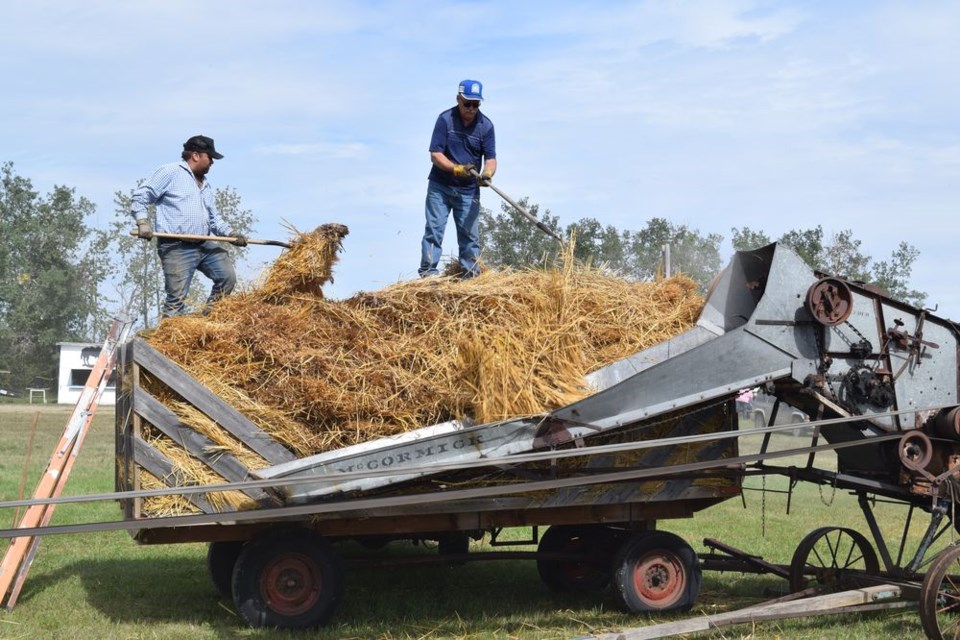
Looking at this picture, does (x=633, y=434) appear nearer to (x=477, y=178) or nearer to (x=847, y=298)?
(x=847, y=298)

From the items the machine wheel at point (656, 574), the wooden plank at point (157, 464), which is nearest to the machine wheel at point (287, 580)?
the wooden plank at point (157, 464)

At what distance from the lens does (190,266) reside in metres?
8.15

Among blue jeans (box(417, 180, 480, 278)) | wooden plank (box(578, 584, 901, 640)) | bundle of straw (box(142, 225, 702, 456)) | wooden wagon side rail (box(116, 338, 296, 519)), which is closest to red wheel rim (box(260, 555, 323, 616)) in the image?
wooden wagon side rail (box(116, 338, 296, 519))

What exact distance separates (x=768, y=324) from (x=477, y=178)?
306 centimetres

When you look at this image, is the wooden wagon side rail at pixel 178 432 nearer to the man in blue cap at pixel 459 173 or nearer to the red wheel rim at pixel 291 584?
the red wheel rim at pixel 291 584

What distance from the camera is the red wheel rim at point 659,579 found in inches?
298

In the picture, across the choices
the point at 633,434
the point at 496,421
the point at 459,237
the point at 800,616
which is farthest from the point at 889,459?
the point at 459,237

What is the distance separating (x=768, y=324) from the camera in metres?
6.80

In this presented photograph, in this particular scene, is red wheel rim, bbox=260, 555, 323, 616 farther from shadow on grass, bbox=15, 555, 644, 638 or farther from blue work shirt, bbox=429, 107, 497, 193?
blue work shirt, bbox=429, 107, 497, 193

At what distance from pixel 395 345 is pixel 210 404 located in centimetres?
128

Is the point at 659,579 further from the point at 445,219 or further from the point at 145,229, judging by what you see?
the point at 145,229

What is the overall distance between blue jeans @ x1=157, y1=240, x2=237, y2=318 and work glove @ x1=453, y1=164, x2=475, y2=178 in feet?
6.68

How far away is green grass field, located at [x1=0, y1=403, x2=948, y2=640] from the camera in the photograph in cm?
704

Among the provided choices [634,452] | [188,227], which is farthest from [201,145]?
[634,452]
